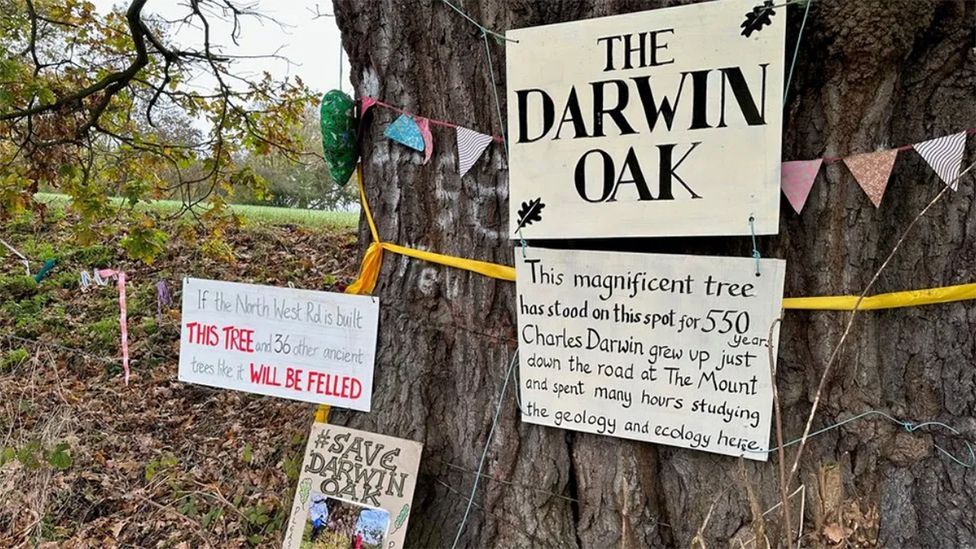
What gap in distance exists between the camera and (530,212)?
1.42 meters

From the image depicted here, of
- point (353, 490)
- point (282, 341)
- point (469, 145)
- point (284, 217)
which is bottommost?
point (353, 490)

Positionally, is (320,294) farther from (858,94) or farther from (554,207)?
(858,94)

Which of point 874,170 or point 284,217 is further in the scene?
point 284,217

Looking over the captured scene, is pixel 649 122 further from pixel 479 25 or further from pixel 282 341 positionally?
pixel 282 341

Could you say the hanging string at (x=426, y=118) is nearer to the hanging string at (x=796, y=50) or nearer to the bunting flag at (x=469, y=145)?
the bunting flag at (x=469, y=145)

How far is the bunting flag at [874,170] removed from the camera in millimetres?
1213

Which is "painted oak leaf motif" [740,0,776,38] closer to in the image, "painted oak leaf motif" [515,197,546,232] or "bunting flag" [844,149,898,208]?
"bunting flag" [844,149,898,208]

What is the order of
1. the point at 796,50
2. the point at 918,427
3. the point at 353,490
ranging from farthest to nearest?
the point at 353,490
the point at 918,427
the point at 796,50

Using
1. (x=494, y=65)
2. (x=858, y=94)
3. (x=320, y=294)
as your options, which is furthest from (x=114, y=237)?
(x=858, y=94)

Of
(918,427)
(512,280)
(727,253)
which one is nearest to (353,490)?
(512,280)

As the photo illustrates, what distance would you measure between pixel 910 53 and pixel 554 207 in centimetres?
76

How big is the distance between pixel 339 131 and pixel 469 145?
372 millimetres

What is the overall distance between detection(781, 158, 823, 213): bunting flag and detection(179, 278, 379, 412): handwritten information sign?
3.34 feet

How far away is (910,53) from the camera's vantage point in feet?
3.95
